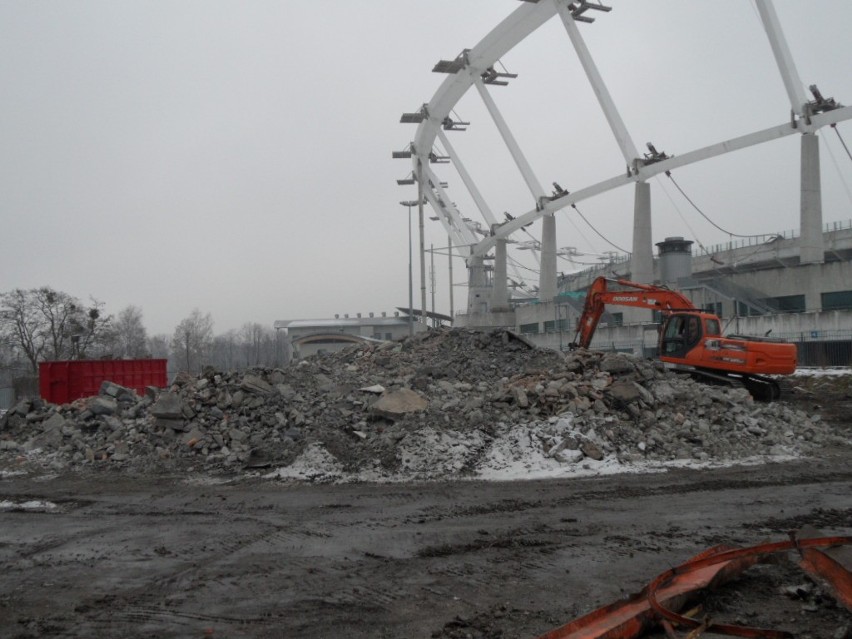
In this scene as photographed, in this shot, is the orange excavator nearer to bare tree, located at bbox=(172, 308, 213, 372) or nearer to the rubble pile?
the rubble pile

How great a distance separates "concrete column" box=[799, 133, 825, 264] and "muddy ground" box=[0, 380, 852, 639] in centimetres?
2383

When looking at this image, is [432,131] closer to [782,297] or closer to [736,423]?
[782,297]

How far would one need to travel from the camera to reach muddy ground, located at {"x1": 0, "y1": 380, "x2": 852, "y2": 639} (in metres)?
5.06

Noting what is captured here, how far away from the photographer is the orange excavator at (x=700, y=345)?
17.0 metres

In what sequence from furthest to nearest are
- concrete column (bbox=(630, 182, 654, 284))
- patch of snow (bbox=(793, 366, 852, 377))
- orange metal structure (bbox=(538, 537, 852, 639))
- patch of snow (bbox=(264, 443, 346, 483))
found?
concrete column (bbox=(630, 182, 654, 284)), patch of snow (bbox=(793, 366, 852, 377)), patch of snow (bbox=(264, 443, 346, 483)), orange metal structure (bbox=(538, 537, 852, 639))

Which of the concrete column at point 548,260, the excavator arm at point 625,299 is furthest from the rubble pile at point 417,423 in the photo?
the concrete column at point 548,260

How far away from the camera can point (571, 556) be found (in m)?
6.58

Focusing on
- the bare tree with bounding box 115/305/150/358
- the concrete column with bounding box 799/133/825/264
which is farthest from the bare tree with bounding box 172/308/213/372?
the concrete column with bounding box 799/133/825/264

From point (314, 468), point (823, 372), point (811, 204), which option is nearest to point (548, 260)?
point (811, 204)

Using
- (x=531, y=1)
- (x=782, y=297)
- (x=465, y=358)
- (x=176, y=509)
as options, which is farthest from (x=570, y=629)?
(x=782, y=297)

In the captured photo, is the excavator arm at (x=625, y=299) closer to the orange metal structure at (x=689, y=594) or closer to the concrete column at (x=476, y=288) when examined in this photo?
the orange metal structure at (x=689, y=594)

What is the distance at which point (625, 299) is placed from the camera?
18672 millimetres

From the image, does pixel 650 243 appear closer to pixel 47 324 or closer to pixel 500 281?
pixel 500 281

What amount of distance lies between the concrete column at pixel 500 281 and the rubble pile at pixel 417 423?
35.2 metres
